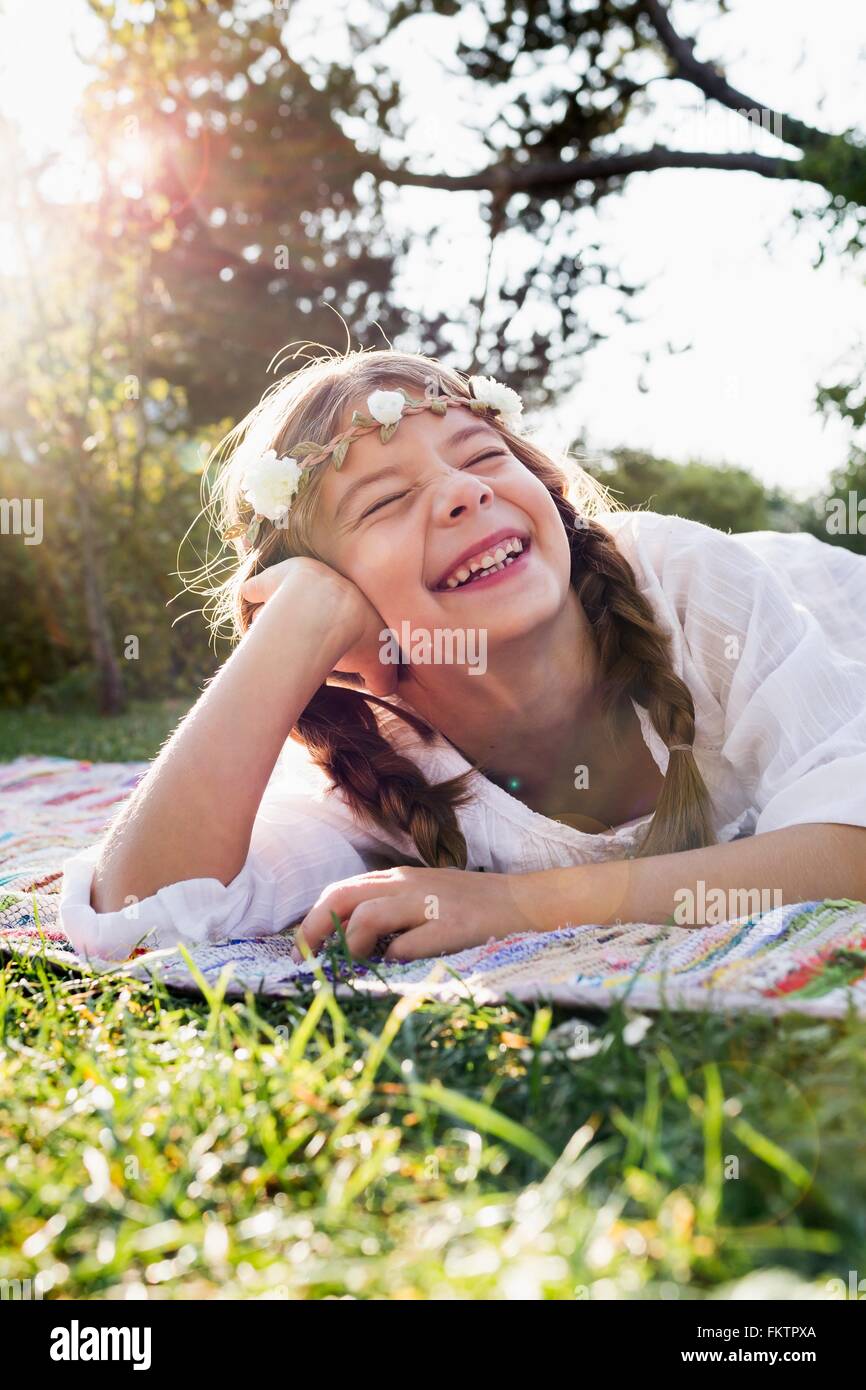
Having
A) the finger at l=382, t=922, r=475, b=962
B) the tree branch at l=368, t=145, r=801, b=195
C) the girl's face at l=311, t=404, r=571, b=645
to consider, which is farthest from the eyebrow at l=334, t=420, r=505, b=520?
the tree branch at l=368, t=145, r=801, b=195

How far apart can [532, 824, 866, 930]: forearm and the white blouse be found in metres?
0.07

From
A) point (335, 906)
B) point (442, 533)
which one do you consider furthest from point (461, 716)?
point (335, 906)

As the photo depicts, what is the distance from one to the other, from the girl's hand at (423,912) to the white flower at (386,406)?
0.98m

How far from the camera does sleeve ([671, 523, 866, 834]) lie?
6.84 feet

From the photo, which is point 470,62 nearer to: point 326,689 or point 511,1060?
point 326,689

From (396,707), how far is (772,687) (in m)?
0.88

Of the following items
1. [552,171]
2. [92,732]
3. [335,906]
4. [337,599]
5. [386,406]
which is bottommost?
[92,732]

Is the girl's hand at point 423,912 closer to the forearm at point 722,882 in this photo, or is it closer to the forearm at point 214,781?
the forearm at point 722,882

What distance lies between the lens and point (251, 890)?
2.26 meters

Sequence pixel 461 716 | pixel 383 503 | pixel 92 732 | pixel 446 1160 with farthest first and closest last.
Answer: pixel 92 732 → pixel 461 716 → pixel 383 503 → pixel 446 1160

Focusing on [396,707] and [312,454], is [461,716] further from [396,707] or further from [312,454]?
[312,454]

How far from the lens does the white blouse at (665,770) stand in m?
2.08

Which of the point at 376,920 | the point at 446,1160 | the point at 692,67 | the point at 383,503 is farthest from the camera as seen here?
the point at 692,67

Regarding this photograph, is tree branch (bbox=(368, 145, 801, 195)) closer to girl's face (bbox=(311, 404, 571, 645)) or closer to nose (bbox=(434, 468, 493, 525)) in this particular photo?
girl's face (bbox=(311, 404, 571, 645))
